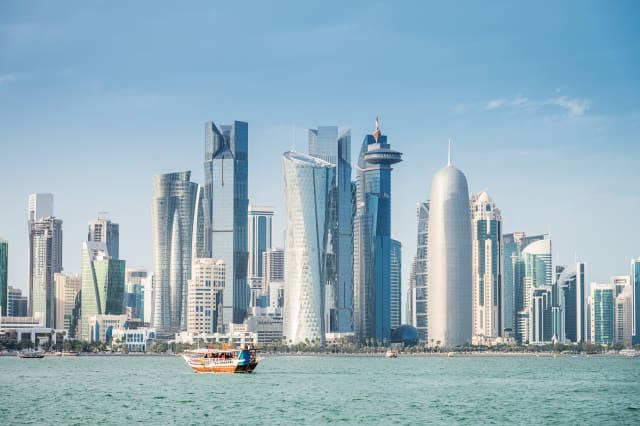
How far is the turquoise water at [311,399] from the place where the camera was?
319 ft

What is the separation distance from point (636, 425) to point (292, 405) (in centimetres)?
3311

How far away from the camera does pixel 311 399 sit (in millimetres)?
117500

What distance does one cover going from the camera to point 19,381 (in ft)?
489

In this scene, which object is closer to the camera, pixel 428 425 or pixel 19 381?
pixel 428 425

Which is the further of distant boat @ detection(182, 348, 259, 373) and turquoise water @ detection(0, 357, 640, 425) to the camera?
distant boat @ detection(182, 348, 259, 373)

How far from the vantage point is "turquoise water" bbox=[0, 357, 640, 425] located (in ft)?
319

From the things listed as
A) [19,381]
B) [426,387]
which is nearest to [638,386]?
[426,387]

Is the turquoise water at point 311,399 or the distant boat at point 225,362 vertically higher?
the distant boat at point 225,362

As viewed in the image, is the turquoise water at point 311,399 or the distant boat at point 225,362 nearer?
the turquoise water at point 311,399

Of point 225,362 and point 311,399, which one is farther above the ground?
point 225,362

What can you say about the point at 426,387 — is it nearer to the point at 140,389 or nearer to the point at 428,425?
the point at 140,389

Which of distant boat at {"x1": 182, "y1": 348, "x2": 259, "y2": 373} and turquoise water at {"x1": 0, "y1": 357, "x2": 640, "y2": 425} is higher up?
distant boat at {"x1": 182, "y1": 348, "x2": 259, "y2": 373}

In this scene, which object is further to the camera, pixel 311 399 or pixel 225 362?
pixel 225 362

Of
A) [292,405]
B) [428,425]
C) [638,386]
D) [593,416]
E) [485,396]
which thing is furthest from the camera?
[638,386]
